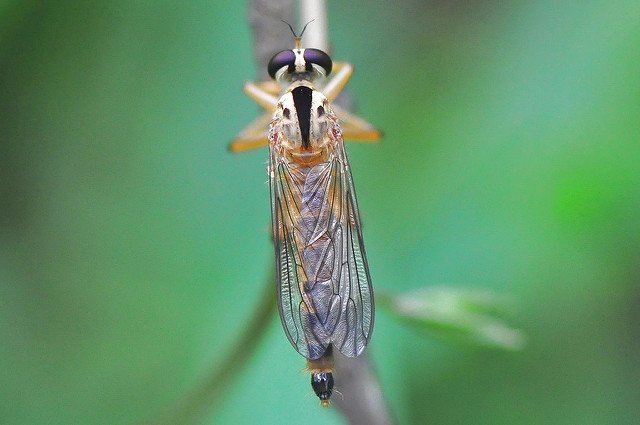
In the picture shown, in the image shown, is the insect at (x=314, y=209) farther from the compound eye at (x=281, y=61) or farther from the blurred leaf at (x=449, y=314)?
the blurred leaf at (x=449, y=314)

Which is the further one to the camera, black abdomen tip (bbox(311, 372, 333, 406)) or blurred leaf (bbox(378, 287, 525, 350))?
blurred leaf (bbox(378, 287, 525, 350))

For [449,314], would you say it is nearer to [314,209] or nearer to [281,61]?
[314,209]

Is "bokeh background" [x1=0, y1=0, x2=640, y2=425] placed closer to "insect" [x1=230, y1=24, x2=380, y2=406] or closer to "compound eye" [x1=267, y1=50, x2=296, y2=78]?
"insect" [x1=230, y1=24, x2=380, y2=406]

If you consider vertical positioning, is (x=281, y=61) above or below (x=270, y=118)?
above

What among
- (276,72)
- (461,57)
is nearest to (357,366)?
(276,72)

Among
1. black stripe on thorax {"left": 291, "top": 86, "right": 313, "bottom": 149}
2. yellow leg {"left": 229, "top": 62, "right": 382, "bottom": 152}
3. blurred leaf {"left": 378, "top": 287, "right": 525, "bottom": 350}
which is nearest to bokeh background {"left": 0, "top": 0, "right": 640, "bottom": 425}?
yellow leg {"left": 229, "top": 62, "right": 382, "bottom": 152}

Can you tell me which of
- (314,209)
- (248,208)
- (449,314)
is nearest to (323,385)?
(449,314)
